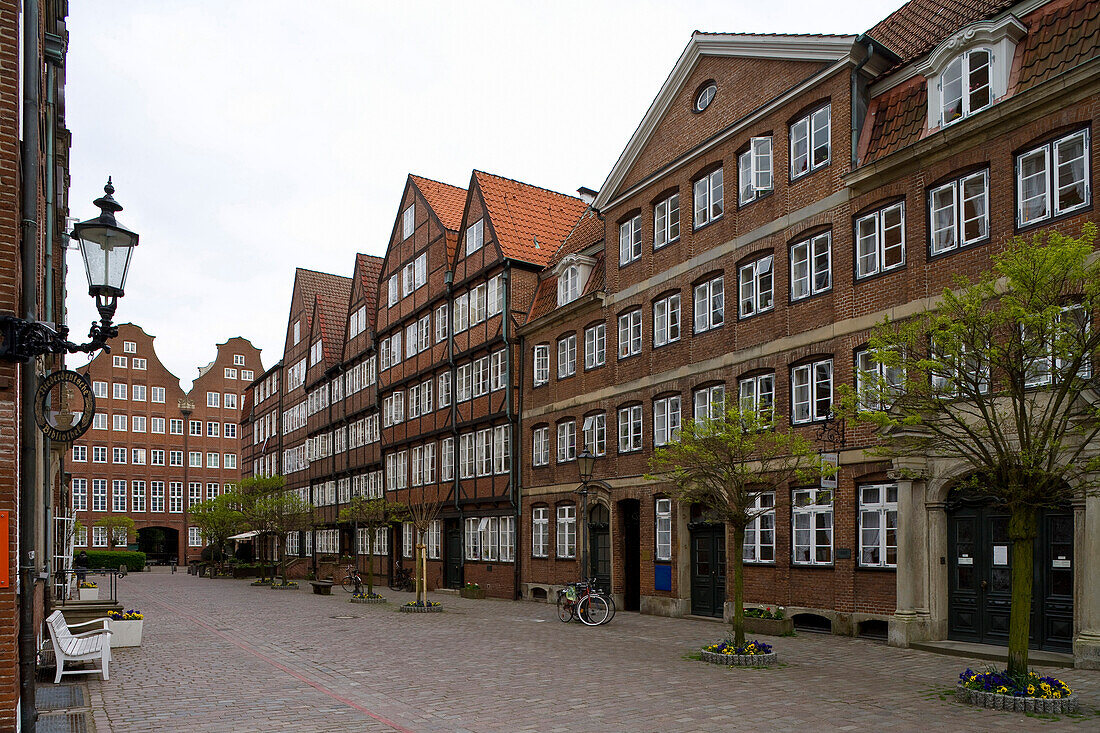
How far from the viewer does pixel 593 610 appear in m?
23.0

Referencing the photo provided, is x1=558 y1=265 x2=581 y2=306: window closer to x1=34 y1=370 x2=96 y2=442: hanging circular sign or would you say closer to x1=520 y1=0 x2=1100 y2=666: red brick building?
x1=520 y1=0 x2=1100 y2=666: red brick building

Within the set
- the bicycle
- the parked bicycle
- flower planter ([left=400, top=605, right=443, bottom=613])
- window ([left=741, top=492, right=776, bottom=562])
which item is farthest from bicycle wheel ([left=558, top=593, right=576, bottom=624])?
the bicycle

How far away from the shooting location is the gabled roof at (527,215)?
35000 millimetres

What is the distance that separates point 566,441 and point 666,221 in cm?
795

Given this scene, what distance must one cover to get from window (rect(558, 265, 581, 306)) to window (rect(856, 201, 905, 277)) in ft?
39.8

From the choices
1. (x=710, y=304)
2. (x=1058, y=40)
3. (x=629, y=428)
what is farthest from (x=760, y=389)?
(x=1058, y=40)

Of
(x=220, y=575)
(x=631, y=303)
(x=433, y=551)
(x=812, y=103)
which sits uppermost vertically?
(x=812, y=103)

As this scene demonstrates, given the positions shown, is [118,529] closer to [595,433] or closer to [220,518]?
[220,518]

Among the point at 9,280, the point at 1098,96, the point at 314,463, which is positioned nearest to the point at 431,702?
the point at 9,280

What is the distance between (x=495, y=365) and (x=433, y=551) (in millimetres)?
8849

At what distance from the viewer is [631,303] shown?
2741cm

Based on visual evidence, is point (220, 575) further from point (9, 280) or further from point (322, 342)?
point (9, 280)

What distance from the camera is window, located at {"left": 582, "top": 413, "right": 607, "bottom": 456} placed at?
2883 centimetres

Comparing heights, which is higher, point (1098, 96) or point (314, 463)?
point (1098, 96)
